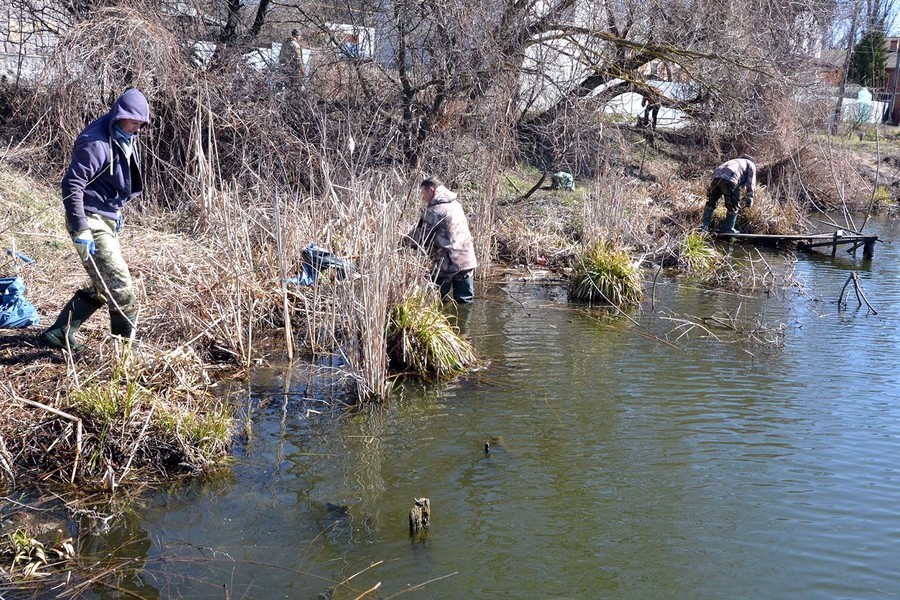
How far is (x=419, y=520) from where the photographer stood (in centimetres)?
466

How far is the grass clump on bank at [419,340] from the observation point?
7.04 m

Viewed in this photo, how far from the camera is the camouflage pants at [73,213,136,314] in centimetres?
568

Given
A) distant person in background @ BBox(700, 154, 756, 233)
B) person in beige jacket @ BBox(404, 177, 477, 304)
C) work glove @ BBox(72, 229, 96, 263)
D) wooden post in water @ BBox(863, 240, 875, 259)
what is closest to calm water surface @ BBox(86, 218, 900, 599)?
person in beige jacket @ BBox(404, 177, 477, 304)

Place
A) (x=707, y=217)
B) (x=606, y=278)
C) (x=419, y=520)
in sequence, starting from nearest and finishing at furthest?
(x=419, y=520) → (x=606, y=278) → (x=707, y=217)

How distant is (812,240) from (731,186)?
185 centimetres

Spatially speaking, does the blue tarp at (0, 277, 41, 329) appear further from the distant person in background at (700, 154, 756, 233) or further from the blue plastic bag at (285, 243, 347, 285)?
the distant person in background at (700, 154, 756, 233)

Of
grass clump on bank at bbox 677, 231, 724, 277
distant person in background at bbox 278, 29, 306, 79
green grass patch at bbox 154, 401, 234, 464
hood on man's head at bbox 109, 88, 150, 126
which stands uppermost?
distant person in background at bbox 278, 29, 306, 79

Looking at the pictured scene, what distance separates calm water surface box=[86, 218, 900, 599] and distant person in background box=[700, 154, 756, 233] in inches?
249

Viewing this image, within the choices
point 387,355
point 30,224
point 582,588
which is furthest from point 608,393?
point 30,224

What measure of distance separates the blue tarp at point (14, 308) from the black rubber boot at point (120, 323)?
1181mm

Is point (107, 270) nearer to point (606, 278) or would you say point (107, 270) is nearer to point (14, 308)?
point (14, 308)

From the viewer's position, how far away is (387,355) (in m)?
6.87

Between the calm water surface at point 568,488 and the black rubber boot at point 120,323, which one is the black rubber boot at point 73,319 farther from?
the calm water surface at point 568,488

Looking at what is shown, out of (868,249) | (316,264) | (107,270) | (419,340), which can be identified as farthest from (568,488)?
(868,249)
